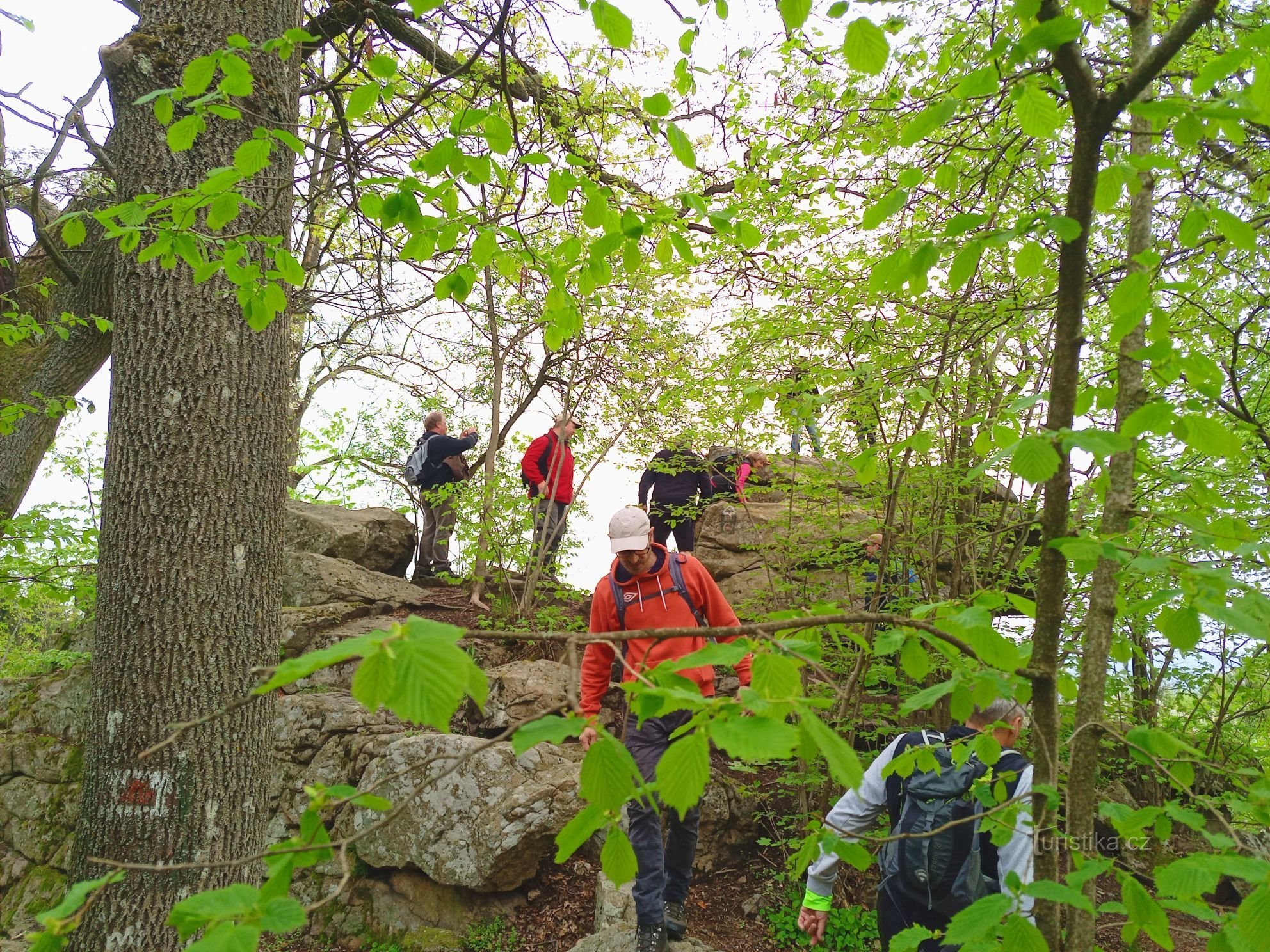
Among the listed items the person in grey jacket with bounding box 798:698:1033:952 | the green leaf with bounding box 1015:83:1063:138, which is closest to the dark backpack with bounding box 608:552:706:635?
the person in grey jacket with bounding box 798:698:1033:952

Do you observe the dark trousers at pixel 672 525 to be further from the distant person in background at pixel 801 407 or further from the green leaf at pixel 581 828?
the green leaf at pixel 581 828

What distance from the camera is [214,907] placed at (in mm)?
1027

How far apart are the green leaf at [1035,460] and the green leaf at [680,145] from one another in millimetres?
1333

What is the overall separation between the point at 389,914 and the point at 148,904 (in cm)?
275

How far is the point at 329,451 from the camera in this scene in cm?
1566

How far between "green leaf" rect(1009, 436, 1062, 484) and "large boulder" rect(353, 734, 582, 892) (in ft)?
14.0

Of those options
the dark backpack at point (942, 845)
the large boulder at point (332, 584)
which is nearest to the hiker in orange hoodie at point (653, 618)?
the dark backpack at point (942, 845)

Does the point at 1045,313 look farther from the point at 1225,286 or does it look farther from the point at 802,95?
the point at 802,95

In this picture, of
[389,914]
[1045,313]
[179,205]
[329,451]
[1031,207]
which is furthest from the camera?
[329,451]

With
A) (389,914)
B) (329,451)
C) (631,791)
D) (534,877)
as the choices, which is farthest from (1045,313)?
(329,451)

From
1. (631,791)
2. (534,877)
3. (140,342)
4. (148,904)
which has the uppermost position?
(140,342)

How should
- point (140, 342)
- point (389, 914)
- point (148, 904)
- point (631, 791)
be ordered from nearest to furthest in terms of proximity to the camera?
point (631, 791) → point (148, 904) → point (140, 342) → point (389, 914)

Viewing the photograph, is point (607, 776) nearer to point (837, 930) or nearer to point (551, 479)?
point (837, 930)

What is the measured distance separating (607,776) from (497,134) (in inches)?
77.0
